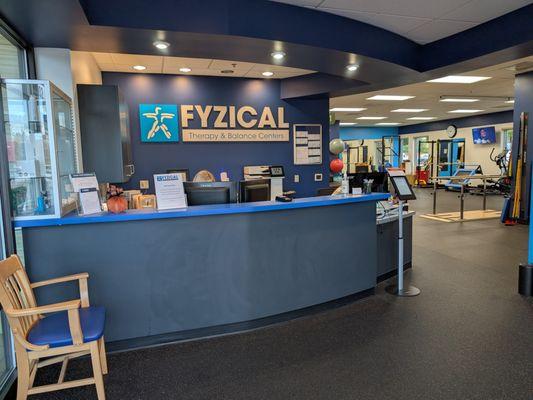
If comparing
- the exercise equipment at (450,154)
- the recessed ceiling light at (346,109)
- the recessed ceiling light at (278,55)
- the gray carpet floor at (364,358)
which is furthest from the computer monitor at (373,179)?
the exercise equipment at (450,154)

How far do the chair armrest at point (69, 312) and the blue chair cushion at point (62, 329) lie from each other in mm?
34

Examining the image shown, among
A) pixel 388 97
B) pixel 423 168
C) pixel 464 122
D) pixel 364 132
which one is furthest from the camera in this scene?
pixel 364 132

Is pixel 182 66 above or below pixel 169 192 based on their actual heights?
above

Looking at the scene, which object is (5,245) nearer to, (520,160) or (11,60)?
(11,60)

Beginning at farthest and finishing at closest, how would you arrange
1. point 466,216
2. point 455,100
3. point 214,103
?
point 455,100, point 466,216, point 214,103

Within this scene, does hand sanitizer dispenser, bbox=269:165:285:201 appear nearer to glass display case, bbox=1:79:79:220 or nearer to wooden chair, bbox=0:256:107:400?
glass display case, bbox=1:79:79:220

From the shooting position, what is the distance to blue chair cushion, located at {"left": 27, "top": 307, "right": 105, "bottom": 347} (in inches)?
75.9

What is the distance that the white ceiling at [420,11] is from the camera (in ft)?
10.8

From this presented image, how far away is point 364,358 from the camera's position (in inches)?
99.5

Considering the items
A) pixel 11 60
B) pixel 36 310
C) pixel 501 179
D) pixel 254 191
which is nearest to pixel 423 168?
pixel 501 179

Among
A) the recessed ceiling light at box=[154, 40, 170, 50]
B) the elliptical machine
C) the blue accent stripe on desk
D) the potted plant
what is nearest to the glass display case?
the blue accent stripe on desk

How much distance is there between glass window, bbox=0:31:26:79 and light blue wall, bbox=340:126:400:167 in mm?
15516

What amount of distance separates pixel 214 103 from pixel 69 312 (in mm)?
4305

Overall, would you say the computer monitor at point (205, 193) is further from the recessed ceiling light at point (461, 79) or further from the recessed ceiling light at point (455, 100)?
the recessed ceiling light at point (455, 100)
